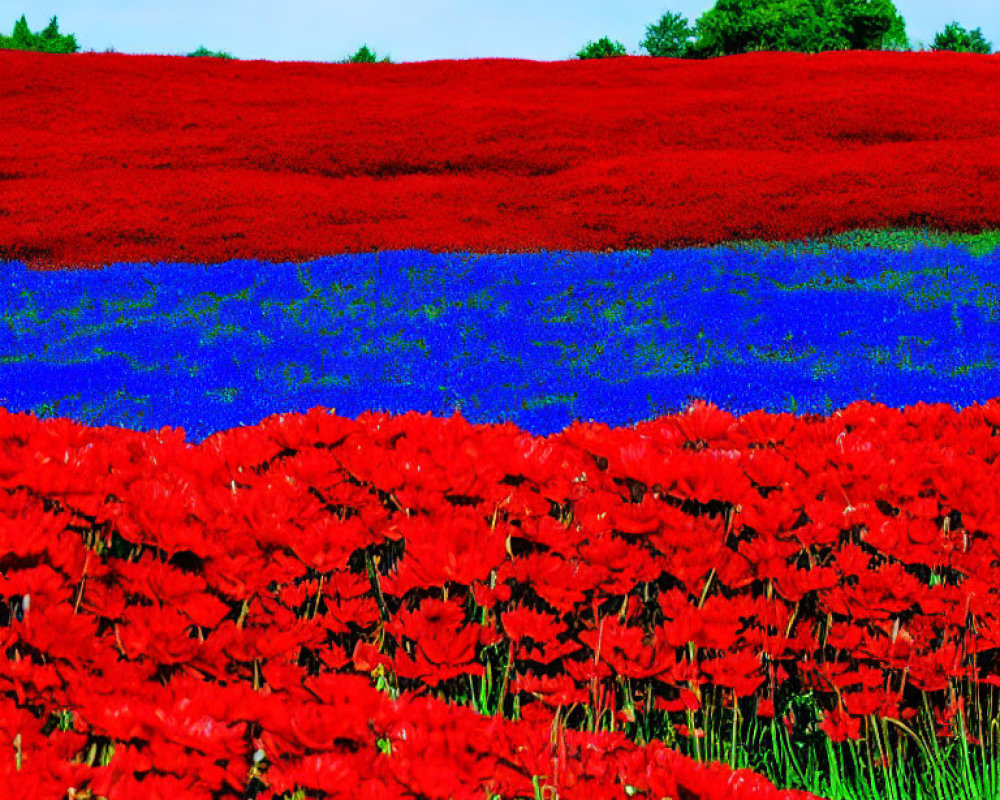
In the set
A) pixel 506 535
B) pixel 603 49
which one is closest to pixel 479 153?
pixel 506 535

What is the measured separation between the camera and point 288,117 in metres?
11.9

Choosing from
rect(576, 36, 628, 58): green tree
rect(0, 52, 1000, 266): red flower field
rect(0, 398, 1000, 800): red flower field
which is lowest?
rect(0, 398, 1000, 800): red flower field

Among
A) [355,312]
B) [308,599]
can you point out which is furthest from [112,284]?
[308,599]

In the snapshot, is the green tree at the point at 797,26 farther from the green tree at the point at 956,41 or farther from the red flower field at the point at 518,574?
the red flower field at the point at 518,574

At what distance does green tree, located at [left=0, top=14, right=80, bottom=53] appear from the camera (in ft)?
77.5

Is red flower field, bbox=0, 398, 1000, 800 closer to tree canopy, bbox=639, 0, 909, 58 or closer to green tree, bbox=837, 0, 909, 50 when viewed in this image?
tree canopy, bbox=639, 0, 909, 58

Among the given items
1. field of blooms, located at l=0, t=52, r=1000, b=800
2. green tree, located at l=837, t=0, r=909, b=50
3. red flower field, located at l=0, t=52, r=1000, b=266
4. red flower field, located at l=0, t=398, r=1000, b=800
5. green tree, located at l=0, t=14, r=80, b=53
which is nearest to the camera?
field of blooms, located at l=0, t=52, r=1000, b=800

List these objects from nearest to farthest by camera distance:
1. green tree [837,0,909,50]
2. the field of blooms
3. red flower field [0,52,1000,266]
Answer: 1. the field of blooms
2. red flower field [0,52,1000,266]
3. green tree [837,0,909,50]

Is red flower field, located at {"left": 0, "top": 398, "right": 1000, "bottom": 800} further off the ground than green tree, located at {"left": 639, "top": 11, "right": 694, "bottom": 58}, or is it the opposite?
green tree, located at {"left": 639, "top": 11, "right": 694, "bottom": 58}

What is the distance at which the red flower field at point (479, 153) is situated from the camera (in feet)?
27.6

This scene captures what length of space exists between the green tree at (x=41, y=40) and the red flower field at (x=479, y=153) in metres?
10.5

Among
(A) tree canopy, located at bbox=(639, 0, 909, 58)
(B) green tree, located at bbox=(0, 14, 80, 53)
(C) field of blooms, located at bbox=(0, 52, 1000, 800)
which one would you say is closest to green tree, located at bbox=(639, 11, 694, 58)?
(A) tree canopy, located at bbox=(639, 0, 909, 58)

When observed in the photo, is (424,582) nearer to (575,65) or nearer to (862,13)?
(575,65)

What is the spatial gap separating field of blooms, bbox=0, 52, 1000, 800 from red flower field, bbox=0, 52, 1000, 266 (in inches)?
62.3
